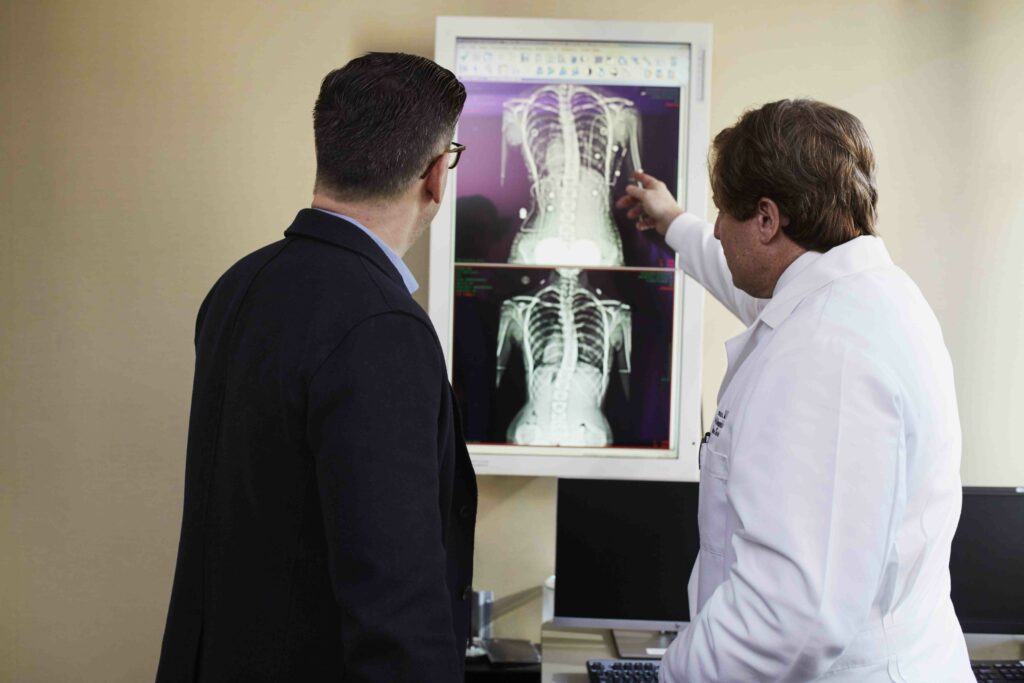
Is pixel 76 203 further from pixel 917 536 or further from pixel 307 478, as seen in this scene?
pixel 917 536

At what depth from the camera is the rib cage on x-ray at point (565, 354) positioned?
5.84 feet

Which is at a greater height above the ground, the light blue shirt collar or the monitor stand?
the light blue shirt collar

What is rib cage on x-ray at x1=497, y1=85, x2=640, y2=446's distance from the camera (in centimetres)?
177

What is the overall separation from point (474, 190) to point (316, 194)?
0.84 metres

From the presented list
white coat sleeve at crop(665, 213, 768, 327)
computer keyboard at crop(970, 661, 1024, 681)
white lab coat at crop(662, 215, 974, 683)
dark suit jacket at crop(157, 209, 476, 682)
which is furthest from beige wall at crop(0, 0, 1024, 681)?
dark suit jacket at crop(157, 209, 476, 682)

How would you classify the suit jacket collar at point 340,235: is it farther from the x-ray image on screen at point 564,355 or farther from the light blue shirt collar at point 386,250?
the x-ray image on screen at point 564,355

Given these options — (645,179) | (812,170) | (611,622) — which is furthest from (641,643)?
(812,170)

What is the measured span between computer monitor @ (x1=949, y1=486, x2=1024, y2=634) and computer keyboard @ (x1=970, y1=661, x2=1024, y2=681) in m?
0.06

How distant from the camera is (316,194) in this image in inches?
37.7

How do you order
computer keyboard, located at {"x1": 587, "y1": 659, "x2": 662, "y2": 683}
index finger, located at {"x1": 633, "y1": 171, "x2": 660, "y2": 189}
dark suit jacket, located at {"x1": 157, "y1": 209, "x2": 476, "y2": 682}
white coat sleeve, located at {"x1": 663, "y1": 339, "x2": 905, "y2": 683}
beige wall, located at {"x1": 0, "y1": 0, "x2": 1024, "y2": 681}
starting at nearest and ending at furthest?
dark suit jacket, located at {"x1": 157, "y1": 209, "x2": 476, "y2": 682} < white coat sleeve, located at {"x1": 663, "y1": 339, "x2": 905, "y2": 683} < computer keyboard, located at {"x1": 587, "y1": 659, "x2": 662, "y2": 683} < index finger, located at {"x1": 633, "y1": 171, "x2": 660, "y2": 189} < beige wall, located at {"x1": 0, "y1": 0, "x2": 1024, "y2": 681}

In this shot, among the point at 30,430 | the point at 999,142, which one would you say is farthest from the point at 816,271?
the point at 30,430

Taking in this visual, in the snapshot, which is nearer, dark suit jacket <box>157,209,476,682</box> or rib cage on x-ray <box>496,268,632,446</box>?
dark suit jacket <box>157,209,476,682</box>

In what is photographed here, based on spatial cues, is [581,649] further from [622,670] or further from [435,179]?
[435,179]

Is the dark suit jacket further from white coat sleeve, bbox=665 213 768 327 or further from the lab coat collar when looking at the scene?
white coat sleeve, bbox=665 213 768 327
